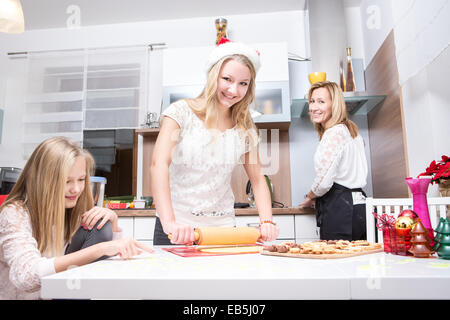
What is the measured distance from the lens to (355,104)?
2346 mm

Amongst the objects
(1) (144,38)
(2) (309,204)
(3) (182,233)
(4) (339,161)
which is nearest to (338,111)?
(4) (339,161)

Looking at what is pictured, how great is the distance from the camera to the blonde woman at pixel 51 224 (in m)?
0.70

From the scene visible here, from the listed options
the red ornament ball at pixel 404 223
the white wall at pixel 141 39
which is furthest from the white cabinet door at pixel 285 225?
the red ornament ball at pixel 404 223

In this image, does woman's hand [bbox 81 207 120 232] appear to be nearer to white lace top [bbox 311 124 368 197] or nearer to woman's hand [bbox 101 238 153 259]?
woman's hand [bbox 101 238 153 259]

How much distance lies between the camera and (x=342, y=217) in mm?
1617

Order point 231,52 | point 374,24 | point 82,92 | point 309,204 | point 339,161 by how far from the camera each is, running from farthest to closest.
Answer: point 82,92
point 374,24
point 309,204
point 339,161
point 231,52

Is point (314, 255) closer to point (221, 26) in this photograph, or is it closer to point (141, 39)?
point (221, 26)

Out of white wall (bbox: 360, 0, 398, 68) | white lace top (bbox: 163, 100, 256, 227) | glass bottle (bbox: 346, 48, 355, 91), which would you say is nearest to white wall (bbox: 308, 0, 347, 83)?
glass bottle (bbox: 346, 48, 355, 91)

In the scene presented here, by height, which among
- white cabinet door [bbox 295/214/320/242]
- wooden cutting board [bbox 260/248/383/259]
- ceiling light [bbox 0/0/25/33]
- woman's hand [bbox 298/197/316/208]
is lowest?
white cabinet door [bbox 295/214/320/242]

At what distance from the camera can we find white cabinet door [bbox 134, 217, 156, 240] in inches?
84.6

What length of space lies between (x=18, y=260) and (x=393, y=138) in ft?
6.30

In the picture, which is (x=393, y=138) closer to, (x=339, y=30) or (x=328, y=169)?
(x=328, y=169)

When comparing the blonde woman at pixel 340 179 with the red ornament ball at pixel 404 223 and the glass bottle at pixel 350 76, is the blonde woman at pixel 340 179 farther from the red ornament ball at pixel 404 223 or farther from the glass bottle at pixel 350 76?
the red ornament ball at pixel 404 223

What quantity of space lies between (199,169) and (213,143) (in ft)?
0.30
